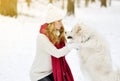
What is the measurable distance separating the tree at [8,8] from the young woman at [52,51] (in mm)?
13440

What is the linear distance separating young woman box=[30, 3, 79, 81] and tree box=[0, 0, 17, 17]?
13440mm

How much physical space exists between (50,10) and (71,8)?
19214 mm

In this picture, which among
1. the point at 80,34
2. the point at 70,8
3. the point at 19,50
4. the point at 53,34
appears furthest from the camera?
the point at 70,8

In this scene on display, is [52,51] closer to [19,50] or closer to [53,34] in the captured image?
[53,34]

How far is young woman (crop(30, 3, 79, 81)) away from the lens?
18.4 feet

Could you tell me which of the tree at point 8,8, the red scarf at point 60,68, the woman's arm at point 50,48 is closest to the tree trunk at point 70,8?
the tree at point 8,8

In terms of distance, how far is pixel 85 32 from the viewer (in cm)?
566

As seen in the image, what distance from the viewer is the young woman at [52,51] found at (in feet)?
18.4

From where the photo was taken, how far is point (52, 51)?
561cm

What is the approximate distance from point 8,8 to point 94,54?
45.6ft

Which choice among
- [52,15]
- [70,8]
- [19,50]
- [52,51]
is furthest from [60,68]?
[70,8]

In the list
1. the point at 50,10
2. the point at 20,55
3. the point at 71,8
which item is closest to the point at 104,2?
the point at 71,8

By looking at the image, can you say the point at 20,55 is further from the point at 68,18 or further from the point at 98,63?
the point at 68,18

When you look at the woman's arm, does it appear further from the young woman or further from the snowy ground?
the snowy ground
